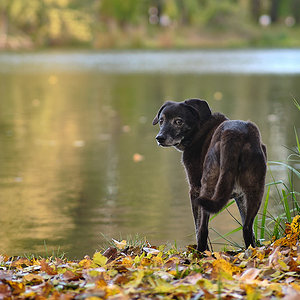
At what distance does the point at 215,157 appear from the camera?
4625 mm

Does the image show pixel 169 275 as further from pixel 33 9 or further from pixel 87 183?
pixel 33 9

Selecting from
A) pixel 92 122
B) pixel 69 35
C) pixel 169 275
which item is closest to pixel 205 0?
pixel 69 35

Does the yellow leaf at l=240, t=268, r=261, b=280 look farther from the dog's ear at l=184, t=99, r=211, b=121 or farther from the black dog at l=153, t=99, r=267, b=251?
the dog's ear at l=184, t=99, r=211, b=121

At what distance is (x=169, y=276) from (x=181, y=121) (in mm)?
1023

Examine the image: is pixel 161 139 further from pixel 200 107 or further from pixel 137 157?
pixel 137 157

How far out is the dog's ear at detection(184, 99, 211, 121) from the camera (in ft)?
16.1

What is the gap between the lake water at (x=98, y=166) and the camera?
717cm

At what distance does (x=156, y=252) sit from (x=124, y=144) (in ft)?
25.1

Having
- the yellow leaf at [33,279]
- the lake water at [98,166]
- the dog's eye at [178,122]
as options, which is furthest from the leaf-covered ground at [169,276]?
the lake water at [98,166]

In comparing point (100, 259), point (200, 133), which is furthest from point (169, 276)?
point (200, 133)

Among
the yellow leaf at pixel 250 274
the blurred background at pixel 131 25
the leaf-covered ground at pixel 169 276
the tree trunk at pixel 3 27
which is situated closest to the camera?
the leaf-covered ground at pixel 169 276

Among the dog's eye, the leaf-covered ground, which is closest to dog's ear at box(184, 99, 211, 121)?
the dog's eye

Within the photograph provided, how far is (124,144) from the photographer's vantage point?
1287cm

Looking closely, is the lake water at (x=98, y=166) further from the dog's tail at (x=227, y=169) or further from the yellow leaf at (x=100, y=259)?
the dog's tail at (x=227, y=169)
